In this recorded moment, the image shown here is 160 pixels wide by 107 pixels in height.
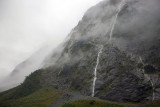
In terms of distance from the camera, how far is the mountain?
283 ft

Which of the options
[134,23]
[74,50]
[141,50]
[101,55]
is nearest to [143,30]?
[134,23]

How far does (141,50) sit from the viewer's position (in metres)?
104

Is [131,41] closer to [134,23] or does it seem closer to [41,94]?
[134,23]

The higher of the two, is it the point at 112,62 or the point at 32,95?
the point at 112,62

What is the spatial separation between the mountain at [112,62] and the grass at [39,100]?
1.71 metres

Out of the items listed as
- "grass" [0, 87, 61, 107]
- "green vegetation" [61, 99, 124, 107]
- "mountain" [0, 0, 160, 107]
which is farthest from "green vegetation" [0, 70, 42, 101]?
"green vegetation" [61, 99, 124, 107]

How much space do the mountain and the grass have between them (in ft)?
5.59

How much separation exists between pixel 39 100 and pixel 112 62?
50619mm

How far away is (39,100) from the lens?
10225cm

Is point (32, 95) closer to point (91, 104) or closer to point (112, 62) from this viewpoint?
point (91, 104)

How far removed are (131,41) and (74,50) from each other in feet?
167

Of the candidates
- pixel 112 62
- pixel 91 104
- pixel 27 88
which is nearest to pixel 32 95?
pixel 27 88

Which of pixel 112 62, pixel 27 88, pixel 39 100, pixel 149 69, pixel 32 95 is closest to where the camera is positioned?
pixel 149 69

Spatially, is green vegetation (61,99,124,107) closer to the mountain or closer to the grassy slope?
the mountain
